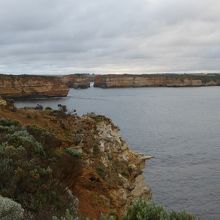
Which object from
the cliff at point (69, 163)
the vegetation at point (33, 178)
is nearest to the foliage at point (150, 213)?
the vegetation at point (33, 178)

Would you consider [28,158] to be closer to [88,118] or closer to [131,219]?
[131,219]

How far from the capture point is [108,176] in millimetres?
19969

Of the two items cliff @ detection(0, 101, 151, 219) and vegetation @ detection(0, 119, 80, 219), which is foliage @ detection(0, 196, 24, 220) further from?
cliff @ detection(0, 101, 151, 219)

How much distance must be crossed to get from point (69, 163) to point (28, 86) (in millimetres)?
96421

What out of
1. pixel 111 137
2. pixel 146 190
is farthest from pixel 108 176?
pixel 111 137

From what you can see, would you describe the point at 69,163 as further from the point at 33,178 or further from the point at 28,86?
the point at 28,86

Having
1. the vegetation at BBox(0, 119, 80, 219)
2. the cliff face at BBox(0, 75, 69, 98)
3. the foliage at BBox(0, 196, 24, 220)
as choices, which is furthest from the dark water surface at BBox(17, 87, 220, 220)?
the cliff face at BBox(0, 75, 69, 98)

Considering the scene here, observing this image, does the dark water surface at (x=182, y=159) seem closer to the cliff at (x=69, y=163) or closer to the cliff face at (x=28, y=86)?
the cliff at (x=69, y=163)

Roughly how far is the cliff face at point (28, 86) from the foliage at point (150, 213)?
91661 mm

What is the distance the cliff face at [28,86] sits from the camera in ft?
333

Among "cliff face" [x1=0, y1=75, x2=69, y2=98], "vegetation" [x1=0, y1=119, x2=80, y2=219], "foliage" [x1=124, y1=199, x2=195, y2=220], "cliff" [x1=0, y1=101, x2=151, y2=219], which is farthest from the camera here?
"cliff face" [x1=0, y1=75, x2=69, y2=98]

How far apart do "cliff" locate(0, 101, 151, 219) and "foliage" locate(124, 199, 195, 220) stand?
1.50 meters

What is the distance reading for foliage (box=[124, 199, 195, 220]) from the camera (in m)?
7.21

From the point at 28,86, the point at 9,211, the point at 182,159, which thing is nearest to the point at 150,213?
the point at 9,211
